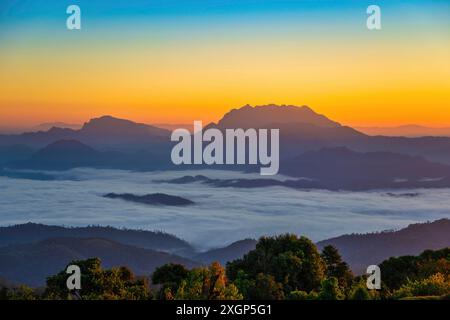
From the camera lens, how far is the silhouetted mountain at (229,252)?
10719cm

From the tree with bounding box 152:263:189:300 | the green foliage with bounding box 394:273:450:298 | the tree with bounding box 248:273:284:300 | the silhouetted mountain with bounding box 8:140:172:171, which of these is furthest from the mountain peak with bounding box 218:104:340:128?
the green foliage with bounding box 394:273:450:298

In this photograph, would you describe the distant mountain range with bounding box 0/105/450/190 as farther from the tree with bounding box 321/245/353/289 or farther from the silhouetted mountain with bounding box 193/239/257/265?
the tree with bounding box 321/245/353/289

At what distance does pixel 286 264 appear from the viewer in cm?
3828

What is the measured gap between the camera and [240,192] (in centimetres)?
12419

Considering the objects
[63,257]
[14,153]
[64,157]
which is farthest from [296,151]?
[14,153]

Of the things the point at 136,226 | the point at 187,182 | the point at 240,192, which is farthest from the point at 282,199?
the point at 136,226

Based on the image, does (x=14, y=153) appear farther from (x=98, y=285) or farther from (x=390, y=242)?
(x=98, y=285)

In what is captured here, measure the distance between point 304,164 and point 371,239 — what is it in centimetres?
2850

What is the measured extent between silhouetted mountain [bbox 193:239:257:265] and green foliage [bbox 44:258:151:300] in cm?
7468

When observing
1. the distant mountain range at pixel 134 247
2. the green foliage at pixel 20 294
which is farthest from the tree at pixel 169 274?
the distant mountain range at pixel 134 247

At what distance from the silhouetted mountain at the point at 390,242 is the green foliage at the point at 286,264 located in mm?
64781

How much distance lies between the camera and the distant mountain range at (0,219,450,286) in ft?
360
